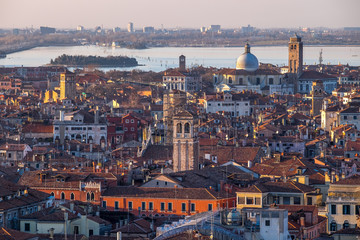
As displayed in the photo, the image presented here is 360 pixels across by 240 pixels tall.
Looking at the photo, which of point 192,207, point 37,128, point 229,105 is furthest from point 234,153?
point 229,105

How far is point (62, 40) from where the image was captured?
574 feet

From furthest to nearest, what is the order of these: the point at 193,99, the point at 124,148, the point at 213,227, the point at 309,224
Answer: the point at 193,99 < the point at 124,148 < the point at 309,224 < the point at 213,227

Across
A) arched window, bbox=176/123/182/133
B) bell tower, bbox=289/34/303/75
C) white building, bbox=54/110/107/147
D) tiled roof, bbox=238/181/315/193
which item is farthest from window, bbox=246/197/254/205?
bell tower, bbox=289/34/303/75

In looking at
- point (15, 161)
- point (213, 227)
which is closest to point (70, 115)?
point (15, 161)

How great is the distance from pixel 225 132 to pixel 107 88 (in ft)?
93.3

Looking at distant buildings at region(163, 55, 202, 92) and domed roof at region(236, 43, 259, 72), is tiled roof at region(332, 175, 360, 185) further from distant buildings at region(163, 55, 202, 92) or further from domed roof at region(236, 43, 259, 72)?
domed roof at region(236, 43, 259, 72)

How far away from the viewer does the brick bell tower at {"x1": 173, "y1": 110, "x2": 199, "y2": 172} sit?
2352 cm

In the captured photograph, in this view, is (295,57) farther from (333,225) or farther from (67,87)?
(333,225)

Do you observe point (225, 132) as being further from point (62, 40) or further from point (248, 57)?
point (62, 40)

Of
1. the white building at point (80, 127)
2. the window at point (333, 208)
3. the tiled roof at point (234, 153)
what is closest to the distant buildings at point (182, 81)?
the white building at point (80, 127)

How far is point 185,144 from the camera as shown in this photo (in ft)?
77.3

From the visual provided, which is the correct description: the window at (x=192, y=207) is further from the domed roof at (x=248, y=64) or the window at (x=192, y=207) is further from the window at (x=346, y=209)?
the domed roof at (x=248, y=64)

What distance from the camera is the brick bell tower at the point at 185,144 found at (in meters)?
23.5

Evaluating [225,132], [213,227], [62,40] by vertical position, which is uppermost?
[213,227]
